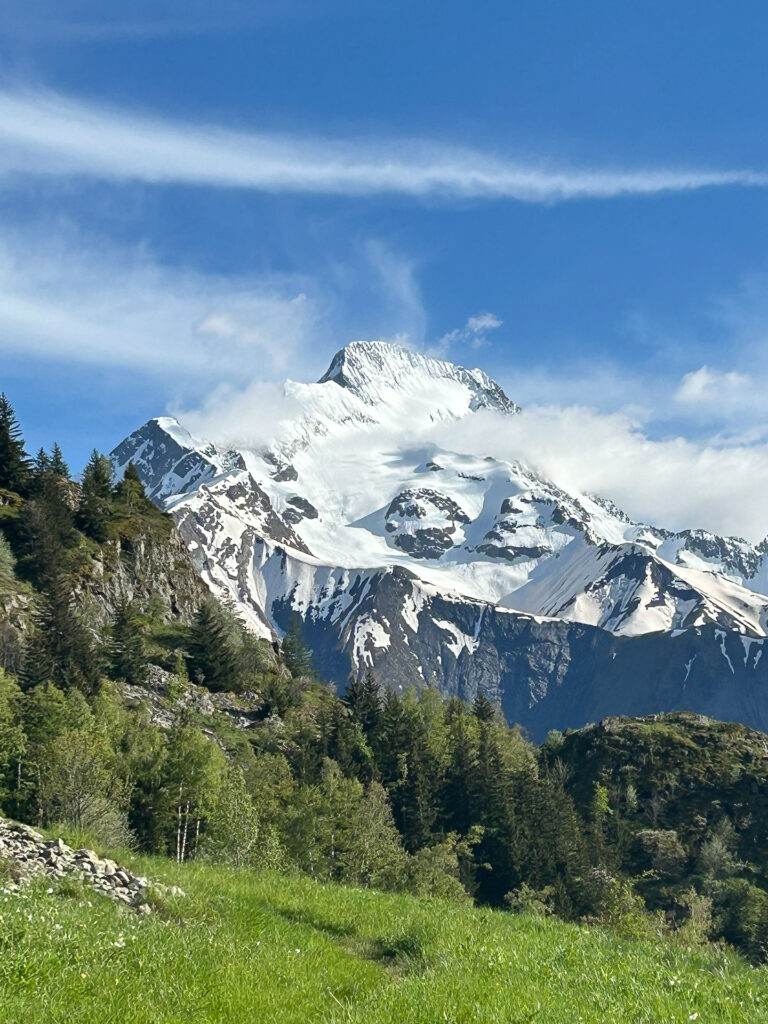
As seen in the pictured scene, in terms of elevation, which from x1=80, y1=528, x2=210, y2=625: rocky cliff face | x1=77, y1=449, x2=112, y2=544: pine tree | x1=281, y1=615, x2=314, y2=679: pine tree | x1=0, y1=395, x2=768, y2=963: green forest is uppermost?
x1=77, y1=449, x2=112, y2=544: pine tree

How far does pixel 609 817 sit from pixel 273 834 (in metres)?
62.9

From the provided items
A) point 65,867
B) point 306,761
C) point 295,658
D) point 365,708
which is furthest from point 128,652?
point 65,867

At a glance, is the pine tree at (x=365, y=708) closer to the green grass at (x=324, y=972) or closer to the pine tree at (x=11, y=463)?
the pine tree at (x=11, y=463)

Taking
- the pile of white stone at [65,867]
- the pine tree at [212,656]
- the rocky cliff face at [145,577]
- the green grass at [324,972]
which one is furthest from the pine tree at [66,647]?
the green grass at [324,972]

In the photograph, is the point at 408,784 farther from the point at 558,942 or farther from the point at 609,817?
the point at 558,942

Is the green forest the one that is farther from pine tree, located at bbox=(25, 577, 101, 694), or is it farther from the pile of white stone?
the pile of white stone

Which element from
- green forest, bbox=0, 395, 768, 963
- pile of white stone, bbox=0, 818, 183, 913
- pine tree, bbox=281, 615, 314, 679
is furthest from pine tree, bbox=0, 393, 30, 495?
pile of white stone, bbox=0, 818, 183, 913

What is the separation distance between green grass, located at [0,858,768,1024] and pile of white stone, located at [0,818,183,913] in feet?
2.18

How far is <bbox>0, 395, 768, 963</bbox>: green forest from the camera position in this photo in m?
68.8

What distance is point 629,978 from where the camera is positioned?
11.5 metres

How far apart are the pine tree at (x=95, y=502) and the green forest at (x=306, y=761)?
376 millimetres

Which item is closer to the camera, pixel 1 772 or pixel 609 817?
pixel 1 772

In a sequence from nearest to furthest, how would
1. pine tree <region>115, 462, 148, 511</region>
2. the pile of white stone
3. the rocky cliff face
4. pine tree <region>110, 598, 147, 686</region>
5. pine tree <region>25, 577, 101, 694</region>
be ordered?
the pile of white stone < pine tree <region>25, 577, 101, 694</region> < pine tree <region>110, 598, 147, 686</region> < the rocky cliff face < pine tree <region>115, 462, 148, 511</region>

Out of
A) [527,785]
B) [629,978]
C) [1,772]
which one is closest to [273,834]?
[1,772]
